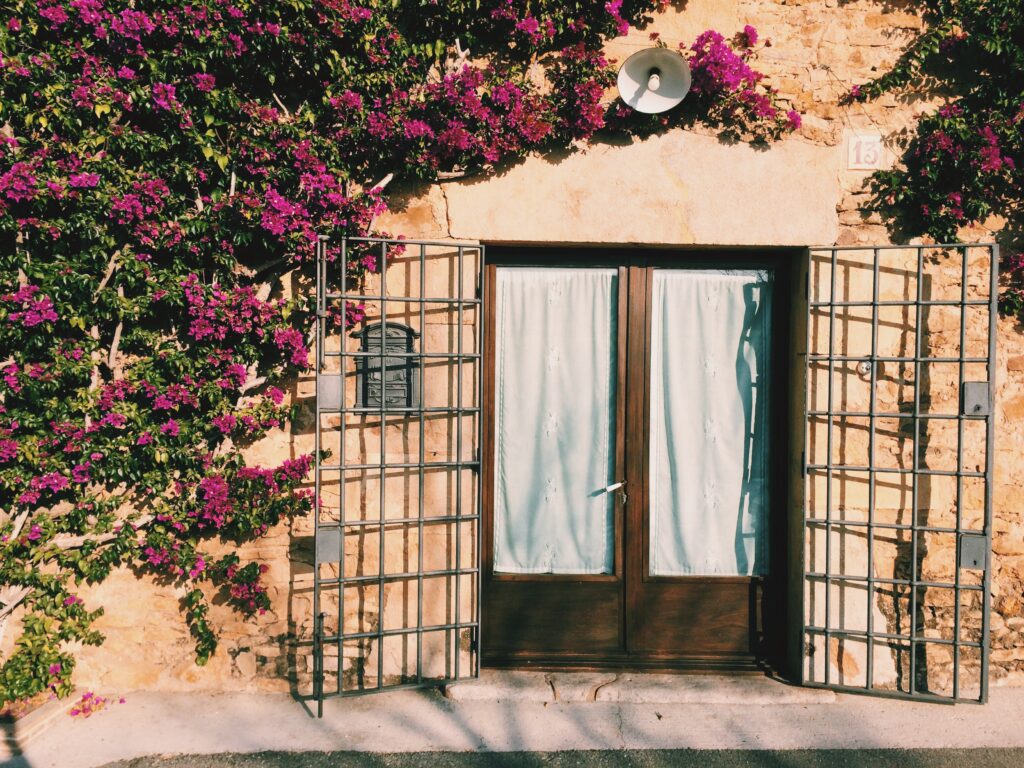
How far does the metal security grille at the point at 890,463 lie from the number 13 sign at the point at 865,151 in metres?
0.49

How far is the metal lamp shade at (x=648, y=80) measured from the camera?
3.63m

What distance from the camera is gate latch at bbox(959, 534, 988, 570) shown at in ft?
11.6

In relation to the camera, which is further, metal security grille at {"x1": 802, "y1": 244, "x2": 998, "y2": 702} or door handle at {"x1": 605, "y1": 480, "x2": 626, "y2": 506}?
door handle at {"x1": 605, "y1": 480, "x2": 626, "y2": 506}

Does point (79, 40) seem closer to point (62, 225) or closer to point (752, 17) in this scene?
point (62, 225)

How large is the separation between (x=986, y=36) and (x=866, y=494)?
100 inches

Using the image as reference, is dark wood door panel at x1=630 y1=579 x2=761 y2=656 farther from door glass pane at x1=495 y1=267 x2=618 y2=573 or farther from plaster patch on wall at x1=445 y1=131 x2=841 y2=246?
plaster patch on wall at x1=445 y1=131 x2=841 y2=246

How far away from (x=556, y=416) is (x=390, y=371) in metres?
1.00

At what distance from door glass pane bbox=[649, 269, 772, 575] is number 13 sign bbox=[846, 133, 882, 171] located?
76 cm

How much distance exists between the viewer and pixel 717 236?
3.76 metres

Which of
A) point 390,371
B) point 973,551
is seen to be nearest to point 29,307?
point 390,371

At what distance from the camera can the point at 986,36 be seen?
3611mm

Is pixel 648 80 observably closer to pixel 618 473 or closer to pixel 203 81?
pixel 618 473

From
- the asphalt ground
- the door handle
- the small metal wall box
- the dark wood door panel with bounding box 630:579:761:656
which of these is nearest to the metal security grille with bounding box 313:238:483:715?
the small metal wall box

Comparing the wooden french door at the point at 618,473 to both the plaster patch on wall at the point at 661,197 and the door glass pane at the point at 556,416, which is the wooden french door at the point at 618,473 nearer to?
the door glass pane at the point at 556,416
